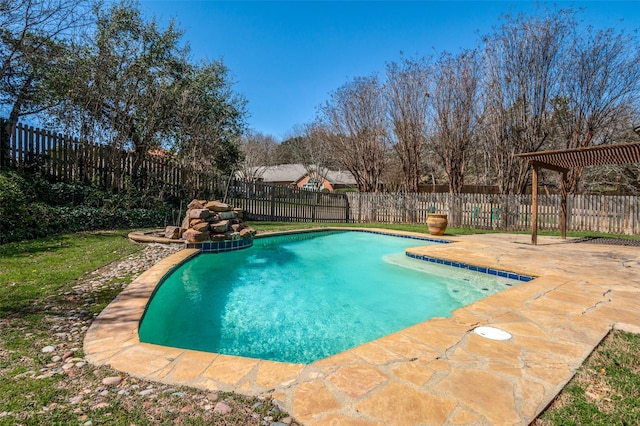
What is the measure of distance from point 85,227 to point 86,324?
5.97m

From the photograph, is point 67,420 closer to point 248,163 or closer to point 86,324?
point 86,324

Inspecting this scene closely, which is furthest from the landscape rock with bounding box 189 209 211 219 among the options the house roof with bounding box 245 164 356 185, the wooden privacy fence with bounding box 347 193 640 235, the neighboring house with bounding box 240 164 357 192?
the house roof with bounding box 245 164 356 185

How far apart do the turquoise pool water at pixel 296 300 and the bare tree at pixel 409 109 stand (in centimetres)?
858

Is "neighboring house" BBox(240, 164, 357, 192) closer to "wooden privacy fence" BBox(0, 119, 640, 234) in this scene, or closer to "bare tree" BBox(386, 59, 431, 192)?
"wooden privacy fence" BBox(0, 119, 640, 234)

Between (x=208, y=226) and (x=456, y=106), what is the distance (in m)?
11.1

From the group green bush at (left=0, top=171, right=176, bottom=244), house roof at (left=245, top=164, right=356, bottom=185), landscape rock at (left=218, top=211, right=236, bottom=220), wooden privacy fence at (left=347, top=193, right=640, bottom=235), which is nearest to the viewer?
green bush at (left=0, top=171, right=176, bottom=244)

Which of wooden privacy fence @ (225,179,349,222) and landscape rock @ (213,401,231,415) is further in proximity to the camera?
wooden privacy fence @ (225,179,349,222)

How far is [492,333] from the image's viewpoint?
2.41 m

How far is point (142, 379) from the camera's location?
5.83 feet

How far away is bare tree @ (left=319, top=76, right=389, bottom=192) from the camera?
50.0ft

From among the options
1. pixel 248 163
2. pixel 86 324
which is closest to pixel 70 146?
pixel 86 324

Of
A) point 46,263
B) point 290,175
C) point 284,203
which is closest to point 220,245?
point 46,263

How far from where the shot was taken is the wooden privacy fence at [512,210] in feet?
33.3

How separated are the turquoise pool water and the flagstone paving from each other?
2.22ft
